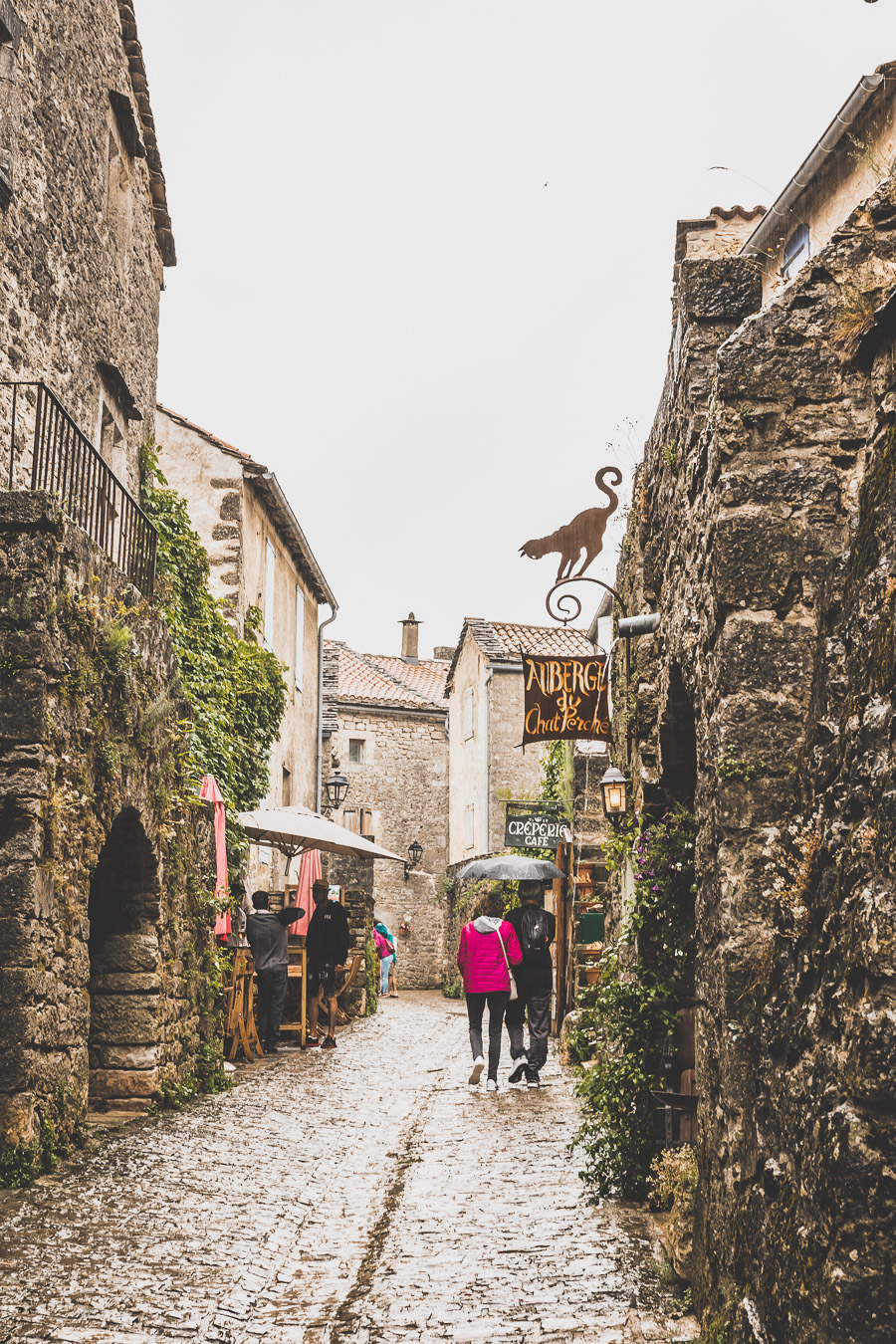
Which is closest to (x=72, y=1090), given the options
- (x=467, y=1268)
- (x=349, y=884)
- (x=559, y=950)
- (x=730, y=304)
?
(x=467, y=1268)

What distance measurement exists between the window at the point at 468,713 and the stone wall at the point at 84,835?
2180cm

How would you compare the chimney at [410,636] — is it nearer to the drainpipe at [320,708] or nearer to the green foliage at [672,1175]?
the drainpipe at [320,708]

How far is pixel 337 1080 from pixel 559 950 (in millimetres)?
4045

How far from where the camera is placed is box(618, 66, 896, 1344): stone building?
2457 millimetres

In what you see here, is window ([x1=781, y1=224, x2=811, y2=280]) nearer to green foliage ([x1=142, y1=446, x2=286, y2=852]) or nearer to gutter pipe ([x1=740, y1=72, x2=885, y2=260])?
gutter pipe ([x1=740, y1=72, x2=885, y2=260])

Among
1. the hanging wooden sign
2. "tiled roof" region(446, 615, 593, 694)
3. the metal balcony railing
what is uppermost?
"tiled roof" region(446, 615, 593, 694)

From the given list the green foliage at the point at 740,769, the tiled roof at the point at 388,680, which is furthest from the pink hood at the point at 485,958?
the tiled roof at the point at 388,680

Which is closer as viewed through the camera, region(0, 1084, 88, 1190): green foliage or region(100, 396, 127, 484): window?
region(0, 1084, 88, 1190): green foliage

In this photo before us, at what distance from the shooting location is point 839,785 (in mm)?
2848

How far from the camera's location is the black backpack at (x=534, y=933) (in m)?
10.7

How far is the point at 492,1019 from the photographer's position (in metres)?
10.6

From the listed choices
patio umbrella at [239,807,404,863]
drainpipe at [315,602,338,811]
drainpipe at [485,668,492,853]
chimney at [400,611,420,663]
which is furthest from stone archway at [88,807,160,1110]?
chimney at [400,611,420,663]

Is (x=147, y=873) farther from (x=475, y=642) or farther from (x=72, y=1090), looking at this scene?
(x=475, y=642)

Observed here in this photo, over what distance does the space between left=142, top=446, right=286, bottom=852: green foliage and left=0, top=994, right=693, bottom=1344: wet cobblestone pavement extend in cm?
664
